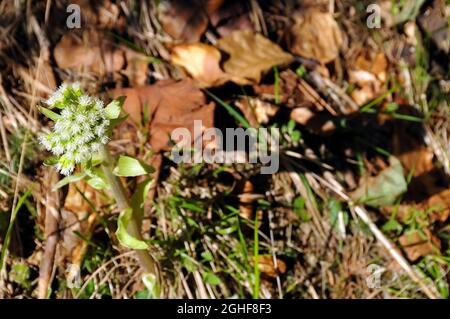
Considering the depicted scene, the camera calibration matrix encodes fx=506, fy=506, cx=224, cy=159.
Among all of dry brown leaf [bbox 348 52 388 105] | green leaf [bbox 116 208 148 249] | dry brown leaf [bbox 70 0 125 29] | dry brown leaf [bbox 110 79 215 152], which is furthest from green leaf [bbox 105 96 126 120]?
dry brown leaf [bbox 348 52 388 105]

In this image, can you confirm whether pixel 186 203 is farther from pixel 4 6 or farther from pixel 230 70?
pixel 4 6

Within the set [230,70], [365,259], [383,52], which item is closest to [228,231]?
[365,259]

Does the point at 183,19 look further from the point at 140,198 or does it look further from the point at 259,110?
the point at 140,198

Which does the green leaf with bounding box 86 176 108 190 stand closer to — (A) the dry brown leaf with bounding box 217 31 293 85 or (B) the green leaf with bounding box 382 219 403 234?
(A) the dry brown leaf with bounding box 217 31 293 85

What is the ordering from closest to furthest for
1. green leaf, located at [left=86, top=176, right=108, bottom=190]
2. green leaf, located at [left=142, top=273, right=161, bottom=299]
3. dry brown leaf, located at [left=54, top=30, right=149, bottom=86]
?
green leaf, located at [left=86, top=176, right=108, bottom=190] < green leaf, located at [left=142, top=273, right=161, bottom=299] < dry brown leaf, located at [left=54, top=30, right=149, bottom=86]

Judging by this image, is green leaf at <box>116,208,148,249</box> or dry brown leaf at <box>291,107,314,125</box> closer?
green leaf at <box>116,208,148,249</box>

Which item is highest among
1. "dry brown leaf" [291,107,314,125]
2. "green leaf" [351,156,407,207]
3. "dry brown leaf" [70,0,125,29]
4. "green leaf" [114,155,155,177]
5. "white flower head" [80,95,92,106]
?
"dry brown leaf" [70,0,125,29]

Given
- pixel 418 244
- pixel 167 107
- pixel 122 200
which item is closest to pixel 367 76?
pixel 418 244

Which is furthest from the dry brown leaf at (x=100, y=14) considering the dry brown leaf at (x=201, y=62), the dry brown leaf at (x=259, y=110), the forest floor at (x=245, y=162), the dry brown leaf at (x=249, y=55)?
the dry brown leaf at (x=259, y=110)
